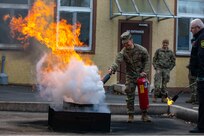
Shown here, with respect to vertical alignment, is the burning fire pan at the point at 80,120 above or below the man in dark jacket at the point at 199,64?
below

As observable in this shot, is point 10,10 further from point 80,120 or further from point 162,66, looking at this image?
point 80,120

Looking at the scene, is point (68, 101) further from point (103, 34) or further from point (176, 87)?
point (176, 87)

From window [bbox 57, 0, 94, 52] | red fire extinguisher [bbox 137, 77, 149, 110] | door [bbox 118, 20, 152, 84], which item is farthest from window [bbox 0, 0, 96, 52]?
red fire extinguisher [bbox 137, 77, 149, 110]

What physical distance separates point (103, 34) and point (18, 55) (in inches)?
166

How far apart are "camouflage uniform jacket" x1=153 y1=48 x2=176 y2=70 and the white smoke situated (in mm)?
5606

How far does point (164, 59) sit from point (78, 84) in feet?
19.8

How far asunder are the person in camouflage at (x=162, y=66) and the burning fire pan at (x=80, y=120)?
5716 millimetres

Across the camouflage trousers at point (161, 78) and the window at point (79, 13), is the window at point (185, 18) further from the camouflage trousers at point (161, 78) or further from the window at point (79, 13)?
the camouflage trousers at point (161, 78)

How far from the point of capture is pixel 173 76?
19.6 meters

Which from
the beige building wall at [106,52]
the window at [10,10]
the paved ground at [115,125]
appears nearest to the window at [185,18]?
the beige building wall at [106,52]

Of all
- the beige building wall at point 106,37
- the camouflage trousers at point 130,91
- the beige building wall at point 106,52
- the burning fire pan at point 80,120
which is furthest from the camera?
the beige building wall at point 106,37

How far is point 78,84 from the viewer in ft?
30.5

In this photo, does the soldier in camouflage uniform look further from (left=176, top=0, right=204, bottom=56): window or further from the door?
(left=176, top=0, right=204, bottom=56): window

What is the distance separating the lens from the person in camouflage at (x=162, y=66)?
1475 cm
